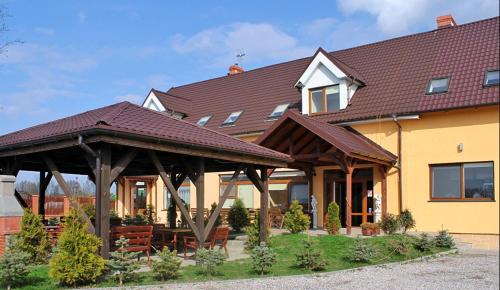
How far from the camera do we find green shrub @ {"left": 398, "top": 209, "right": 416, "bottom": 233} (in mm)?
18125

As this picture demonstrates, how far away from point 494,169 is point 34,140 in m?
13.7

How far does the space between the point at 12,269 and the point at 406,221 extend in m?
12.8

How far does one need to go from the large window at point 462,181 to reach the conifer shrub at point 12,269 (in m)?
13.7

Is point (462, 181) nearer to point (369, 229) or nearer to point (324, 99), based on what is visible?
point (369, 229)

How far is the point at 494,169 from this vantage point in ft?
56.4

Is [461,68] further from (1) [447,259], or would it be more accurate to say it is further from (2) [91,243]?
(2) [91,243]

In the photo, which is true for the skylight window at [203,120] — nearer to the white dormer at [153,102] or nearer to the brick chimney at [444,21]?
the white dormer at [153,102]

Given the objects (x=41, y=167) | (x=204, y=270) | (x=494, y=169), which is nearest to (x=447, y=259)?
(x=494, y=169)

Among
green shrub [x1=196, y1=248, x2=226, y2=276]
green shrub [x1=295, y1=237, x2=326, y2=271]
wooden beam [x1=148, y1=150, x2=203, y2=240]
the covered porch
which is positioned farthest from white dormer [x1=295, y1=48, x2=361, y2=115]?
green shrub [x1=196, y1=248, x2=226, y2=276]

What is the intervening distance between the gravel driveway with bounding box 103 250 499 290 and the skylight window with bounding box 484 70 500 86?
23.5ft

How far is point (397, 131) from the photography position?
19.7 metres

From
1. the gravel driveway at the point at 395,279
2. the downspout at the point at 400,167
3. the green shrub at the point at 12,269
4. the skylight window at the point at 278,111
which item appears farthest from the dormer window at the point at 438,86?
the green shrub at the point at 12,269

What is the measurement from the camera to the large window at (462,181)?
1742 centimetres

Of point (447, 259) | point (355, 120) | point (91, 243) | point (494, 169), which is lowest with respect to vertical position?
point (447, 259)
